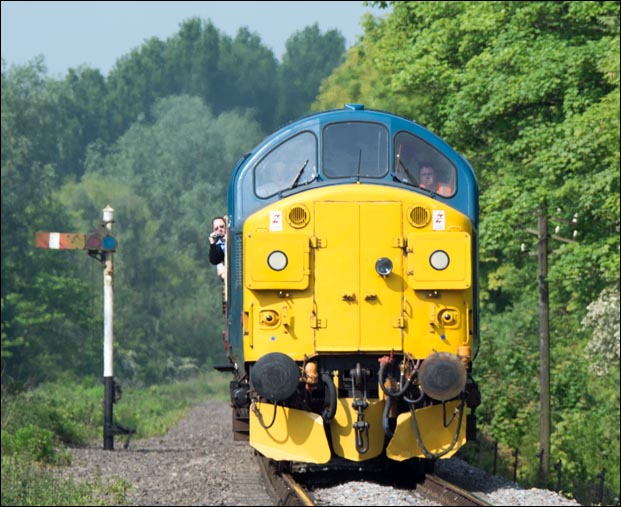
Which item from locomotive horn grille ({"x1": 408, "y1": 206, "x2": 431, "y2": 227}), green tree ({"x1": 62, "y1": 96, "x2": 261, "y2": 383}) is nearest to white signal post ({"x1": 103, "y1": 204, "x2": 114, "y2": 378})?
locomotive horn grille ({"x1": 408, "y1": 206, "x2": 431, "y2": 227})

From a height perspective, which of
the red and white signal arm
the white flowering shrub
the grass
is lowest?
the grass

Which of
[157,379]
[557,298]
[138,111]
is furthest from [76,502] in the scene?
[138,111]

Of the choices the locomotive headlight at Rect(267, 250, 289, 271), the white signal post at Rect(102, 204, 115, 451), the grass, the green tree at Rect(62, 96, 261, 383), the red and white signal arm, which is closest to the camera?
the locomotive headlight at Rect(267, 250, 289, 271)

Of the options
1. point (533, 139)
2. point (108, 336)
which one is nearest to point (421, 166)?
point (108, 336)

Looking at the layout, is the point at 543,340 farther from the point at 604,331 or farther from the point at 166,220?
the point at 166,220

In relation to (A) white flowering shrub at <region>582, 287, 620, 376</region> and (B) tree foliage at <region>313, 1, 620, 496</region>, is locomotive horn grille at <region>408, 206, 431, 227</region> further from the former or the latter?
(A) white flowering shrub at <region>582, 287, 620, 376</region>

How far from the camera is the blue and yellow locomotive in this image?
39.8 ft

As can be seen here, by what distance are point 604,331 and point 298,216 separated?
1538 centimetres

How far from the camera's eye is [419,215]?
12477mm

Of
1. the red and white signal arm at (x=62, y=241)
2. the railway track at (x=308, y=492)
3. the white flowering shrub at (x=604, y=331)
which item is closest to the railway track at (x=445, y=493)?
the railway track at (x=308, y=492)

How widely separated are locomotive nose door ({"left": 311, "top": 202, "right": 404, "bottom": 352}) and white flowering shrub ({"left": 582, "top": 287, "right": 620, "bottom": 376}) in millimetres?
13321

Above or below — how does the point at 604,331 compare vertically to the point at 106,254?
below

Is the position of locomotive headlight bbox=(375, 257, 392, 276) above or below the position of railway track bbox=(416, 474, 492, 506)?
above

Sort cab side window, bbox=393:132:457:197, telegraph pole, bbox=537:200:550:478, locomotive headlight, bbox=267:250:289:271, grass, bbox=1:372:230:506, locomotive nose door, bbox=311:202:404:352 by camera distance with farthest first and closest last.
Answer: telegraph pole, bbox=537:200:550:478, grass, bbox=1:372:230:506, cab side window, bbox=393:132:457:197, locomotive nose door, bbox=311:202:404:352, locomotive headlight, bbox=267:250:289:271
